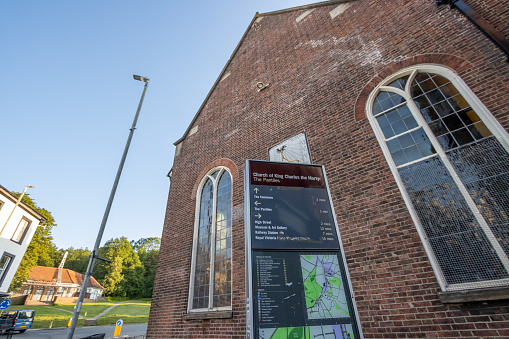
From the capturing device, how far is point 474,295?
347 centimetres

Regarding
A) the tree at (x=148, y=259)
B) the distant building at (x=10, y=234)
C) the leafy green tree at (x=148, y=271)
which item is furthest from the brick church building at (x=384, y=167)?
the leafy green tree at (x=148, y=271)

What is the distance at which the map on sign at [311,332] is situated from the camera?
238 centimetres

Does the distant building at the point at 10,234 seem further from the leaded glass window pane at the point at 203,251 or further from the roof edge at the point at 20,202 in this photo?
the leaded glass window pane at the point at 203,251

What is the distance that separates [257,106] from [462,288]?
293 inches

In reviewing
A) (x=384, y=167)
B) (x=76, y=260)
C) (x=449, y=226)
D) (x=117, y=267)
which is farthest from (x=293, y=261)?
(x=76, y=260)

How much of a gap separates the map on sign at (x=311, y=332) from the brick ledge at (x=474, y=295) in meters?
2.19

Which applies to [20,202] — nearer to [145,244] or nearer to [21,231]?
[21,231]

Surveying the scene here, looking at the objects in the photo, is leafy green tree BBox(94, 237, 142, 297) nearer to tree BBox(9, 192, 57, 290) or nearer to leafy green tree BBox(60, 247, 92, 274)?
leafy green tree BBox(60, 247, 92, 274)

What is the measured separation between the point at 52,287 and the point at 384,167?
2176 inches

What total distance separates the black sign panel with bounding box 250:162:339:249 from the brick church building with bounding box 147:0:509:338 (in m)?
1.07

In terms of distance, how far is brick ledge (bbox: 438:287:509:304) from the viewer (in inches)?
130

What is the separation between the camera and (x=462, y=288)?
12.3ft

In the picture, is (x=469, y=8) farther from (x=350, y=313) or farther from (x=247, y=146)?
(x=350, y=313)

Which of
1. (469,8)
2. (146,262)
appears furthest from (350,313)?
(146,262)
